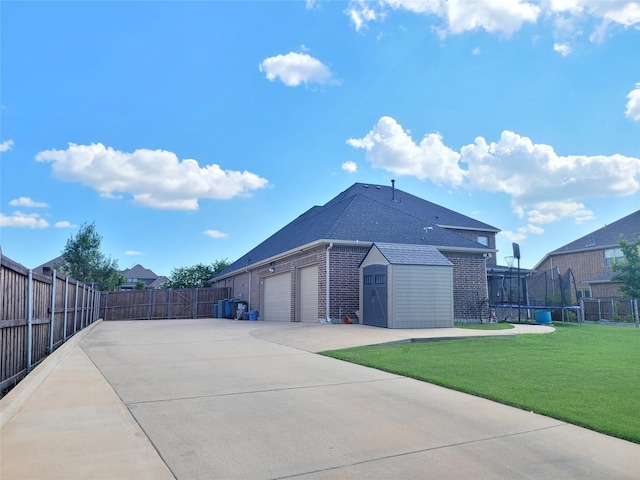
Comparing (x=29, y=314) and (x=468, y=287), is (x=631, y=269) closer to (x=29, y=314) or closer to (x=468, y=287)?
(x=468, y=287)

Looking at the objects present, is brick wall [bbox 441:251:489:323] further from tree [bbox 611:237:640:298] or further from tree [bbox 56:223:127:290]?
tree [bbox 56:223:127:290]

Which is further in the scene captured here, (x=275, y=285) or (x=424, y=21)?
(x=275, y=285)

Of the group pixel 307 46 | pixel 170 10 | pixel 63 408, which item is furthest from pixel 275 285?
pixel 63 408

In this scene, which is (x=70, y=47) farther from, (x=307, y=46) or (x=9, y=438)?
(x=9, y=438)

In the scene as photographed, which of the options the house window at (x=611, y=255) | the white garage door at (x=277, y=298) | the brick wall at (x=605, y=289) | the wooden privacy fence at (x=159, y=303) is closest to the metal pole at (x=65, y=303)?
the white garage door at (x=277, y=298)

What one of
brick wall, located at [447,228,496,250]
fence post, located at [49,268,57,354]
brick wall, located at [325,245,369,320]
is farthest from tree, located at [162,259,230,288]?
fence post, located at [49,268,57,354]

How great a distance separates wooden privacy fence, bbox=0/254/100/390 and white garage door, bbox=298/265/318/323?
366 inches

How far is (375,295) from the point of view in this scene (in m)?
15.1

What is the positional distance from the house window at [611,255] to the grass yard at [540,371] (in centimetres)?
2489

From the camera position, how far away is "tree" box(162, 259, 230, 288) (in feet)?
143

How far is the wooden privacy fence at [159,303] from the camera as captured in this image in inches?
1131

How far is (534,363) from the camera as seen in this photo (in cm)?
800

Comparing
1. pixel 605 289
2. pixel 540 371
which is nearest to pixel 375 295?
pixel 540 371

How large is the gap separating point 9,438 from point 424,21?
14252mm
